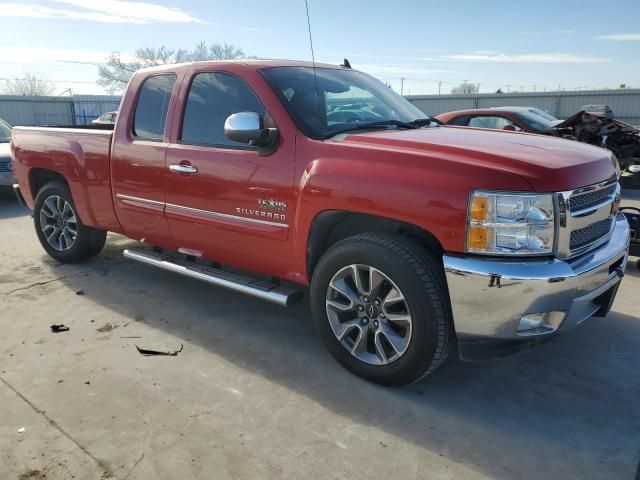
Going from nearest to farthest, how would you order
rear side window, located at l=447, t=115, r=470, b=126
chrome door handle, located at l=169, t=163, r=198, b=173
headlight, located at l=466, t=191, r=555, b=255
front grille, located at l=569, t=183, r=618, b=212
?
headlight, located at l=466, t=191, r=555, b=255
front grille, located at l=569, t=183, r=618, b=212
chrome door handle, located at l=169, t=163, r=198, b=173
rear side window, located at l=447, t=115, r=470, b=126

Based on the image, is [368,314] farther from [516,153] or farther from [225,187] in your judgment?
[225,187]

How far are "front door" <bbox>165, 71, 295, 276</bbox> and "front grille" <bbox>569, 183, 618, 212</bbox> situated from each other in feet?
5.22

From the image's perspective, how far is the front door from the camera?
3.38 meters

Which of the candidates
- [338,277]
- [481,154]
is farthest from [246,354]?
[481,154]

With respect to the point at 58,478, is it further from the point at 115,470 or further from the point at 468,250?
the point at 468,250

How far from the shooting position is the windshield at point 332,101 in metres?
3.41

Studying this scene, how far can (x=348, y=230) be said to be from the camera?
336 centimetres

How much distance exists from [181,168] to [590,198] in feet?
8.80

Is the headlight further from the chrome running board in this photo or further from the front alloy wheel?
the chrome running board

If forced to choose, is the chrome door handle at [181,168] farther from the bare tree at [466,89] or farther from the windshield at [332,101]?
the bare tree at [466,89]

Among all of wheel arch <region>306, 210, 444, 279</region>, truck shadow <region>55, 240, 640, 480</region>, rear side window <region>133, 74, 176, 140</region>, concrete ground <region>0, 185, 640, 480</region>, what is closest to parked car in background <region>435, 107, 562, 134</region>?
concrete ground <region>0, 185, 640, 480</region>

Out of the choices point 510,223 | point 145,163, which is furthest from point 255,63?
point 510,223

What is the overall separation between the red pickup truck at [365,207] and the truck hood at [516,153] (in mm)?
13

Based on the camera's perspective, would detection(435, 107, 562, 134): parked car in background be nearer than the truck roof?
No
